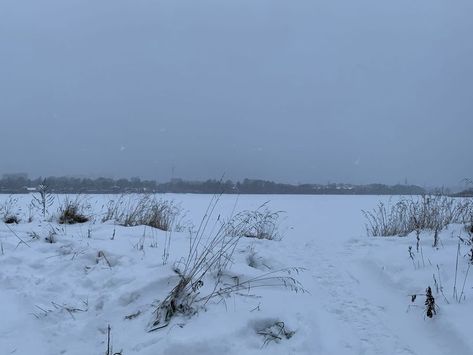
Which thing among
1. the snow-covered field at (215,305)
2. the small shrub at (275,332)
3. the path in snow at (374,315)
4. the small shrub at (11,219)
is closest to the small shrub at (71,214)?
the small shrub at (11,219)

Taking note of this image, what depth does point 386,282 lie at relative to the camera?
A: 225 inches

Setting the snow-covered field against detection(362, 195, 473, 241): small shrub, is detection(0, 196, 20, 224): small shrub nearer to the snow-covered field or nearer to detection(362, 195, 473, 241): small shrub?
the snow-covered field

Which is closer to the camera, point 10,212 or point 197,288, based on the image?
point 197,288

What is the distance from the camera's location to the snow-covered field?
3.43 metres

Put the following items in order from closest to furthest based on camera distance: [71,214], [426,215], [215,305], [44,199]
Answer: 1. [215,305]
2. [71,214]
3. [44,199]
4. [426,215]

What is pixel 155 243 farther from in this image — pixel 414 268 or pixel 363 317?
pixel 414 268

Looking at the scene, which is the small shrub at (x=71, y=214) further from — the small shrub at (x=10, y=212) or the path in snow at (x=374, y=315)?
the path in snow at (x=374, y=315)

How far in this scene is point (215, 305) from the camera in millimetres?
4074

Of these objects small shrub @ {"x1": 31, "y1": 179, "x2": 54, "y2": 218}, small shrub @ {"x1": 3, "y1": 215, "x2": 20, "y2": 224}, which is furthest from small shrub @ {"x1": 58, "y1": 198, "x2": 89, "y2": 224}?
small shrub @ {"x1": 3, "y1": 215, "x2": 20, "y2": 224}

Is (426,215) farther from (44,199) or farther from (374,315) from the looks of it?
(44,199)

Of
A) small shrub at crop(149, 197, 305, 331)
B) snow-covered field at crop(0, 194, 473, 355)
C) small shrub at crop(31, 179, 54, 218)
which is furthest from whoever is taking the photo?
small shrub at crop(31, 179, 54, 218)

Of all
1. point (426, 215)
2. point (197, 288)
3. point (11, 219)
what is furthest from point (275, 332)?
point (426, 215)

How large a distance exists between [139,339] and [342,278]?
335cm

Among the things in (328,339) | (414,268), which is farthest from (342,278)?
(328,339)
